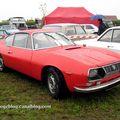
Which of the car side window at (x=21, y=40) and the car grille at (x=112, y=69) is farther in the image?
the car side window at (x=21, y=40)

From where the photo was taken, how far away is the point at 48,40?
6.28 m

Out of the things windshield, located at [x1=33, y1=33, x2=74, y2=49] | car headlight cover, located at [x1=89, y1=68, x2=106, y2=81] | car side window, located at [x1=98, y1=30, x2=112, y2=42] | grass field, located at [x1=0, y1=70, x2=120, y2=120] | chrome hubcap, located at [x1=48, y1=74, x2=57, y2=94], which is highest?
windshield, located at [x1=33, y1=33, x2=74, y2=49]

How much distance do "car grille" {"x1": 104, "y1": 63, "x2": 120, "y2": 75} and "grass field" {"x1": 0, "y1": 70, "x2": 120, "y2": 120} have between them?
0.58 metres

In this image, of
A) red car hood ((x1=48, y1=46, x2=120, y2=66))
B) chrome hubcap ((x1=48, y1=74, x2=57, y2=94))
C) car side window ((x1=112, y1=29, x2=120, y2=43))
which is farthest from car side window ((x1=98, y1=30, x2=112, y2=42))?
chrome hubcap ((x1=48, y1=74, x2=57, y2=94))

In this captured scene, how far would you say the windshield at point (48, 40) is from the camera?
610 cm

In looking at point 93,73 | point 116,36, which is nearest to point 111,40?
point 116,36

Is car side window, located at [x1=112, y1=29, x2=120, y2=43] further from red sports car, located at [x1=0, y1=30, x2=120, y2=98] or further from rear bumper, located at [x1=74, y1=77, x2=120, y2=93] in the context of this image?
rear bumper, located at [x1=74, y1=77, x2=120, y2=93]

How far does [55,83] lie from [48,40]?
1.51m

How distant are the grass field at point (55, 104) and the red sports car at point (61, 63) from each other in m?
0.31

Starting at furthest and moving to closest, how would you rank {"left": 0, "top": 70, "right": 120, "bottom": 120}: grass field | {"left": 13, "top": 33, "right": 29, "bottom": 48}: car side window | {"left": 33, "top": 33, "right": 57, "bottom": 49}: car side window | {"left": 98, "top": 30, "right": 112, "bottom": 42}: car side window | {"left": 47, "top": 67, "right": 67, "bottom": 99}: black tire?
1. {"left": 98, "top": 30, "right": 112, "bottom": 42}: car side window
2. {"left": 13, "top": 33, "right": 29, "bottom": 48}: car side window
3. {"left": 33, "top": 33, "right": 57, "bottom": 49}: car side window
4. {"left": 47, "top": 67, "right": 67, "bottom": 99}: black tire
5. {"left": 0, "top": 70, "right": 120, "bottom": 120}: grass field

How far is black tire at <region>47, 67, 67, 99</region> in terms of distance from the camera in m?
4.98

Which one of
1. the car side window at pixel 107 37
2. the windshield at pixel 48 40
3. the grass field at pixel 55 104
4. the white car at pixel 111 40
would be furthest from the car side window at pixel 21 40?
the car side window at pixel 107 37

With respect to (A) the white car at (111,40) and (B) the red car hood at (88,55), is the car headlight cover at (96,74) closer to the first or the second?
(B) the red car hood at (88,55)

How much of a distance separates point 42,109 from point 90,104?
0.92 m
